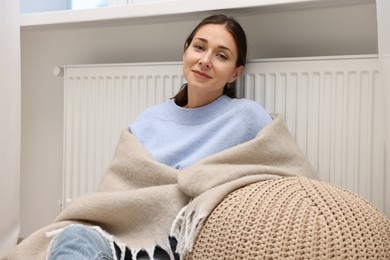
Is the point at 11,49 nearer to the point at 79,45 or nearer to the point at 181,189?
the point at 79,45

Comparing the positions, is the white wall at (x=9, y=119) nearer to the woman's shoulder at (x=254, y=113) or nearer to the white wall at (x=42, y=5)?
the white wall at (x=42, y=5)

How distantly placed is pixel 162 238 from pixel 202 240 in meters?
0.15

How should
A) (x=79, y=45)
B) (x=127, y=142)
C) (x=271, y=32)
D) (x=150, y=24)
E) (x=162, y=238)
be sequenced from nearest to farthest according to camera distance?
(x=162, y=238), (x=127, y=142), (x=271, y=32), (x=150, y=24), (x=79, y=45)

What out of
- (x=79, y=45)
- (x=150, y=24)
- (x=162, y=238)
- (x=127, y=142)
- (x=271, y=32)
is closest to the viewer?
(x=162, y=238)

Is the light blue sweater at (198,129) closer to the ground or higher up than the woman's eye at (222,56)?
closer to the ground

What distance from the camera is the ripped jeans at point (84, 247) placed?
923 millimetres

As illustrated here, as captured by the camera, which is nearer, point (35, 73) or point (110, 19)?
point (110, 19)

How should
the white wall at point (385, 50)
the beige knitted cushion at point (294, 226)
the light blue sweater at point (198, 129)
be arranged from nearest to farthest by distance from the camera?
the beige knitted cushion at point (294, 226), the white wall at point (385, 50), the light blue sweater at point (198, 129)

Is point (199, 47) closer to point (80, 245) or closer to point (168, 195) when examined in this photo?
point (168, 195)

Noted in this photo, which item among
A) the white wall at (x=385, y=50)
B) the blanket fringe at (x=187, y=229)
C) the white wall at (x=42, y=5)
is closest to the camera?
the blanket fringe at (x=187, y=229)

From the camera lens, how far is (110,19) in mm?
1479

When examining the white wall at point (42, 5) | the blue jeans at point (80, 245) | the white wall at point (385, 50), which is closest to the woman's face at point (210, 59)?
the white wall at point (385, 50)

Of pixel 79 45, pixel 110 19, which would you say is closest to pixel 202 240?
pixel 110 19

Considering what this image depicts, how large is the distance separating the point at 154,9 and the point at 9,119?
53 cm
